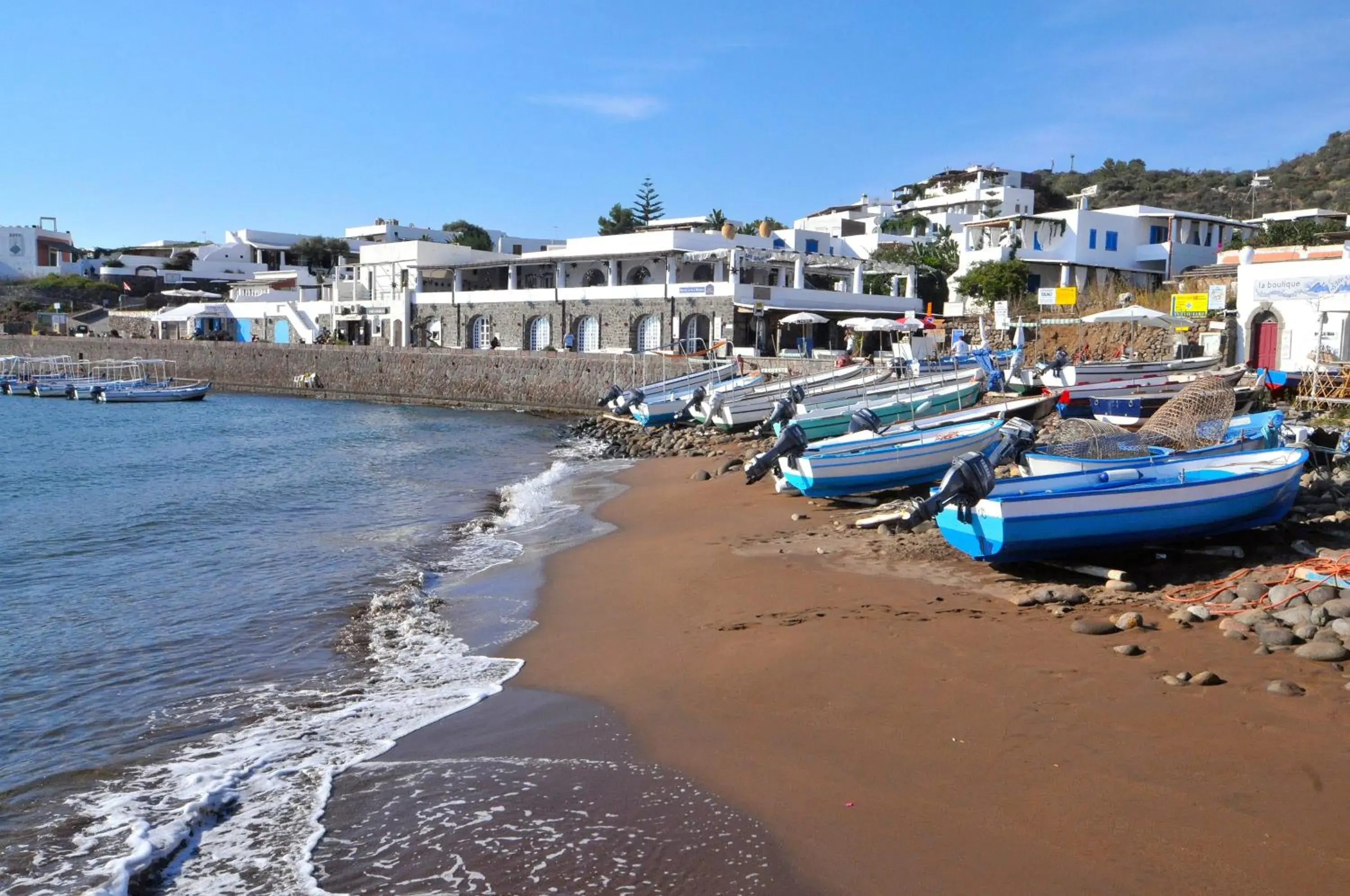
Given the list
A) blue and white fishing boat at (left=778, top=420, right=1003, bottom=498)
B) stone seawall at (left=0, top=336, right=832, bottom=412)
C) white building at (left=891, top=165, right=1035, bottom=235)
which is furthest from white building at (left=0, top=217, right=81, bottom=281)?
blue and white fishing boat at (left=778, top=420, right=1003, bottom=498)

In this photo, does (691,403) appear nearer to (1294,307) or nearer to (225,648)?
(1294,307)

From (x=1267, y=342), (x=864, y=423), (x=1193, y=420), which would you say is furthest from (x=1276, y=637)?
(x=1267, y=342)

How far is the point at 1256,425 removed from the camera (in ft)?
50.0

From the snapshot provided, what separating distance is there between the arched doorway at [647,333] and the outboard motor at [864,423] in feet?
85.2

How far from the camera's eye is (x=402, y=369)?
5197 cm

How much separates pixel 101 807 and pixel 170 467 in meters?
23.3

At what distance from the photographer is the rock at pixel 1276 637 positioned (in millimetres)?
7957

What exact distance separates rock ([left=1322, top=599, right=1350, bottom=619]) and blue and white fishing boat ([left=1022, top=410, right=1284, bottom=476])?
337cm

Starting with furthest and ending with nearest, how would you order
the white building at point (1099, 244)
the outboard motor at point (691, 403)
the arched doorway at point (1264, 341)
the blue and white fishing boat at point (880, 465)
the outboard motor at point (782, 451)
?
the white building at point (1099, 244) < the outboard motor at point (691, 403) < the arched doorway at point (1264, 341) < the outboard motor at point (782, 451) < the blue and white fishing boat at point (880, 465)

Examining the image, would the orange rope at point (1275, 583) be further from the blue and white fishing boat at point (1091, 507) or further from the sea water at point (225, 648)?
the sea water at point (225, 648)

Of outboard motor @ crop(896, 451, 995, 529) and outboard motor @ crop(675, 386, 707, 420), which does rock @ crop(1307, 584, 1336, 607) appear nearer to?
outboard motor @ crop(896, 451, 995, 529)

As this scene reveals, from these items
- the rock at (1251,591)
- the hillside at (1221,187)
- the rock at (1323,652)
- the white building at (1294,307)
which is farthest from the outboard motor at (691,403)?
the hillside at (1221,187)

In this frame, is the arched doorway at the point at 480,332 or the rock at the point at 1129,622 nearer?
the rock at the point at 1129,622

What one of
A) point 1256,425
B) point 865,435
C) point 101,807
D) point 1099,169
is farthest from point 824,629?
point 1099,169
